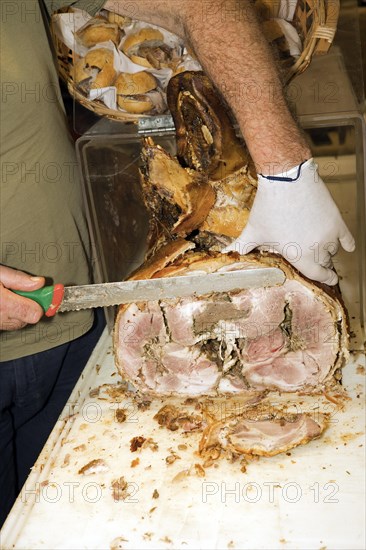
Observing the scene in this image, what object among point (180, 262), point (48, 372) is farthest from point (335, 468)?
point (48, 372)

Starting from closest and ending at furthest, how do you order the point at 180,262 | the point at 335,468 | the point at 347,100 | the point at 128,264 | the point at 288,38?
the point at 335,468
the point at 180,262
the point at 347,100
the point at 288,38
the point at 128,264

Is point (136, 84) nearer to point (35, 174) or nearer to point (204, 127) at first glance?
point (204, 127)

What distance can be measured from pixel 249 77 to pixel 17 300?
2.45 feet

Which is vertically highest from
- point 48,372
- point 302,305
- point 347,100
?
point 347,100

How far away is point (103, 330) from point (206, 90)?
87cm

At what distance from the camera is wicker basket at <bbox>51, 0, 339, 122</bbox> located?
1.78 metres

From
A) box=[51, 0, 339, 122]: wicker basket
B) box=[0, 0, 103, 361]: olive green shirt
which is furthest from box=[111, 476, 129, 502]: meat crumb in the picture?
box=[51, 0, 339, 122]: wicker basket

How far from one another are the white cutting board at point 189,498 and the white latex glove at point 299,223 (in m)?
0.42

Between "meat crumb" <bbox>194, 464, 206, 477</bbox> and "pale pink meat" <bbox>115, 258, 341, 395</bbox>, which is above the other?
"pale pink meat" <bbox>115, 258, 341, 395</bbox>

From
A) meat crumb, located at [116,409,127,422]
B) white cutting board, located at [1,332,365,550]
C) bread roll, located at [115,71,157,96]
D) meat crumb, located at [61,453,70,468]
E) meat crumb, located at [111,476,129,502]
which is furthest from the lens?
bread roll, located at [115,71,157,96]

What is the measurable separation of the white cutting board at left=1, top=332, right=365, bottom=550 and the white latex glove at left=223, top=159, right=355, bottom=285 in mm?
422

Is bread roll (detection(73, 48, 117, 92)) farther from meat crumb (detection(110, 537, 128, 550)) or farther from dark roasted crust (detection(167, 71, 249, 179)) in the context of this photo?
meat crumb (detection(110, 537, 128, 550))

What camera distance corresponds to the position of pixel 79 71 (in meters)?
2.04

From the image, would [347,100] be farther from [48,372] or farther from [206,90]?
[48,372]
